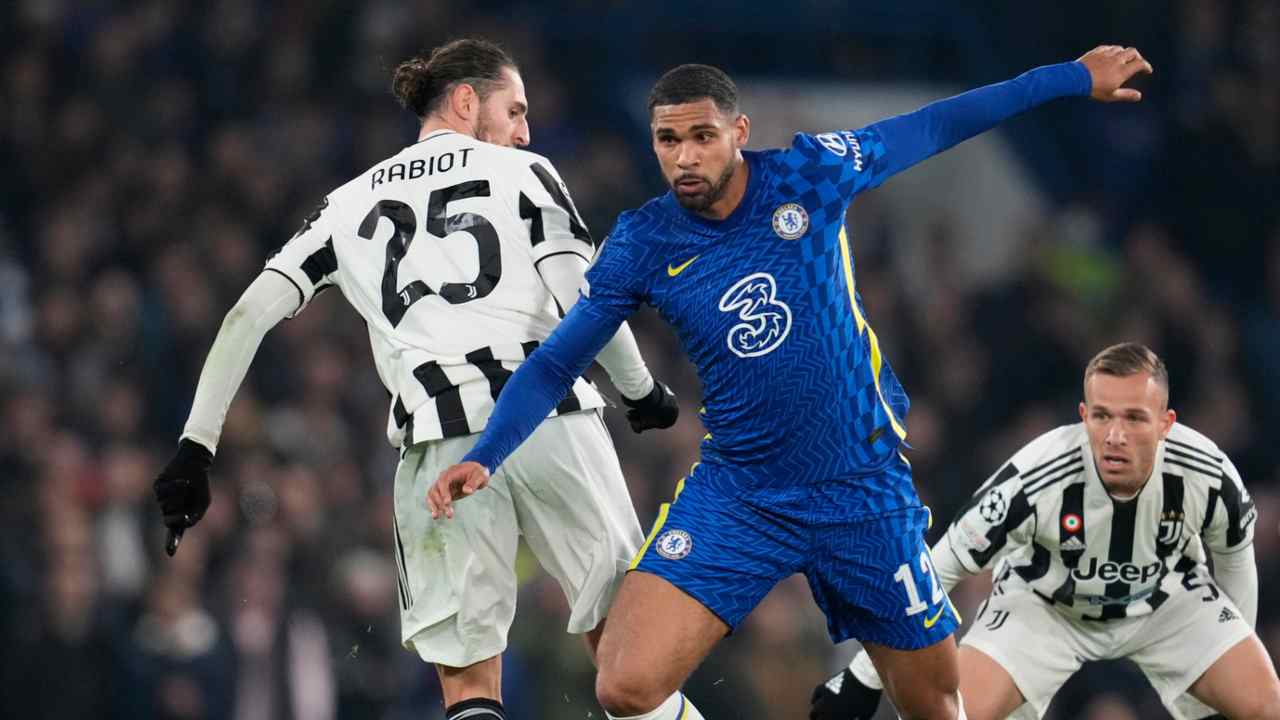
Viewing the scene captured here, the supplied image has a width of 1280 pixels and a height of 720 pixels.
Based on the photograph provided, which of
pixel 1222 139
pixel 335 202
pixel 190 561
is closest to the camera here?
pixel 335 202

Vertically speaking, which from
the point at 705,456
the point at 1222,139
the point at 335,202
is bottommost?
the point at 705,456

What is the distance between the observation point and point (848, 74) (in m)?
13.4

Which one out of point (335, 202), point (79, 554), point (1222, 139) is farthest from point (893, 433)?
point (1222, 139)

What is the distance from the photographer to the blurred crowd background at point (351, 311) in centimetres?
860

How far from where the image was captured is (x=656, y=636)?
15.9 feet

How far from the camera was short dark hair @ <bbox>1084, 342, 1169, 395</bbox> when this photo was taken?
5.59m

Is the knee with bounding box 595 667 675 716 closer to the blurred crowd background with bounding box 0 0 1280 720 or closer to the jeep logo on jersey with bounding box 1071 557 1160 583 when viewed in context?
the jeep logo on jersey with bounding box 1071 557 1160 583

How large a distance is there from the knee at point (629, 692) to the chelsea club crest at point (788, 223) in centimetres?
122

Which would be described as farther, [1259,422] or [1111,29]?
[1111,29]

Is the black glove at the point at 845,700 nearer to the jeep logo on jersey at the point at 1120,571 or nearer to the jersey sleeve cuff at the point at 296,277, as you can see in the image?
the jeep logo on jersey at the point at 1120,571

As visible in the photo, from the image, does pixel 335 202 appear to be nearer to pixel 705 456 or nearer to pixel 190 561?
pixel 705 456

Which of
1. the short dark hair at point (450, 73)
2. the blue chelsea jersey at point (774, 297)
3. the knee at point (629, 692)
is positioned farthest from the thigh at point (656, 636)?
the short dark hair at point (450, 73)

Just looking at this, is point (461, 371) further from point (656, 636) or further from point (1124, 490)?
point (1124, 490)

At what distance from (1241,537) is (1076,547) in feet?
1.65
